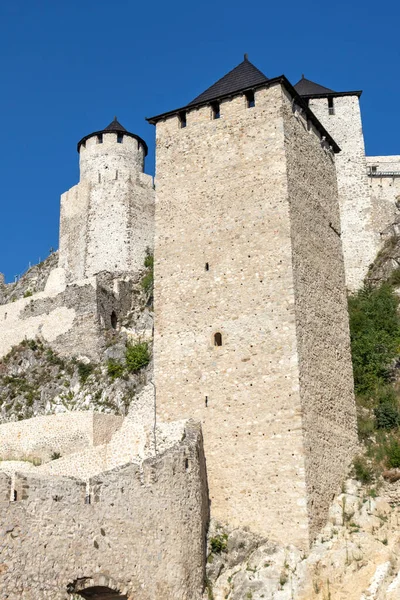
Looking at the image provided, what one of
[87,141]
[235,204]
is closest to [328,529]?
[235,204]

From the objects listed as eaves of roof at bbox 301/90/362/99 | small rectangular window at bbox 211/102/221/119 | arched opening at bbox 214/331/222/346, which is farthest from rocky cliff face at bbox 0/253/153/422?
eaves of roof at bbox 301/90/362/99

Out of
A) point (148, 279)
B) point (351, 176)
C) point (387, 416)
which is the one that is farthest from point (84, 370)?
point (351, 176)

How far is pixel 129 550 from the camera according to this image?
13.9 meters

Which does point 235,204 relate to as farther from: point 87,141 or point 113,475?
point 87,141

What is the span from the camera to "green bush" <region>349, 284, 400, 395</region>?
69.0 feet

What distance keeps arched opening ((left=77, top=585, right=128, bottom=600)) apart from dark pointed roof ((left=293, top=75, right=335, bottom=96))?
940 inches

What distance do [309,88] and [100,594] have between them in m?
25.0

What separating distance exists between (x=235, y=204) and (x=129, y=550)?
8.79 meters

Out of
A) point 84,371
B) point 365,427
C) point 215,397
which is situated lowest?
point 365,427

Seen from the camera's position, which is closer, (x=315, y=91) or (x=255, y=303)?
(x=255, y=303)

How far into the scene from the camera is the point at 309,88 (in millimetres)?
33438

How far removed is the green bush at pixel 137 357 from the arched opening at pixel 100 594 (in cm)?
1277

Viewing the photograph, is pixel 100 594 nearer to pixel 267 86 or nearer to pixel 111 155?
pixel 267 86

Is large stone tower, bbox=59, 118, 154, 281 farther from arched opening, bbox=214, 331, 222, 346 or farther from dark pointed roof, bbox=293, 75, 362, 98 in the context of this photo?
arched opening, bbox=214, 331, 222, 346
